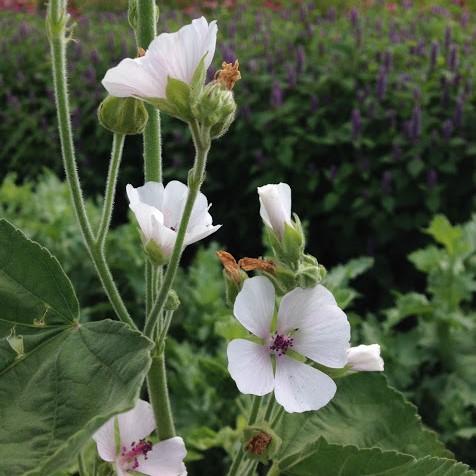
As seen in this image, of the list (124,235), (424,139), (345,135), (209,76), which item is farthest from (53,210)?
(424,139)

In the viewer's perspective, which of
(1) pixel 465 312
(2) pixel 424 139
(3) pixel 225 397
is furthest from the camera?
(2) pixel 424 139

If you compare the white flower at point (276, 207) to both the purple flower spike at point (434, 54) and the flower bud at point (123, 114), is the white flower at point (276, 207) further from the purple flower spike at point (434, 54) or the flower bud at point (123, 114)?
the purple flower spike at point (434, 54)

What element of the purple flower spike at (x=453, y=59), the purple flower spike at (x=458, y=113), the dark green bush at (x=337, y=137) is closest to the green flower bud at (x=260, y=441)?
the dark green bush at (x=337, y=137)

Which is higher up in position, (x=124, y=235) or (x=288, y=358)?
(x=288, y=358)

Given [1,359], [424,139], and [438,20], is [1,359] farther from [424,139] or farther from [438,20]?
[438,20]

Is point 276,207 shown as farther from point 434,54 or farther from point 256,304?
point 434,54

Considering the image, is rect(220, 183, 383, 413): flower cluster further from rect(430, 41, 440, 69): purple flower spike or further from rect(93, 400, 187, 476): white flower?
rect(430, 41, 440, 69): purple flower spike

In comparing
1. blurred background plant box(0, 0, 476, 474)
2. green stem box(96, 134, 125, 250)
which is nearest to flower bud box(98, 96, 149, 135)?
green stem box(96, 134, 125, 250)
